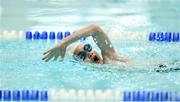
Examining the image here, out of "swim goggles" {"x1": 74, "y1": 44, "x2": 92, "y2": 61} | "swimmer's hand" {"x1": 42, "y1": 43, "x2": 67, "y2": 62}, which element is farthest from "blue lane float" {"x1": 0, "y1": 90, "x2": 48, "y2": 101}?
"swim goggles" {"x1": 74, "y1": 44, "x2": 92, "y2": 61}

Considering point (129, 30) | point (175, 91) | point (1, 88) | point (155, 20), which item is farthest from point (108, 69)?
point (155, 20)

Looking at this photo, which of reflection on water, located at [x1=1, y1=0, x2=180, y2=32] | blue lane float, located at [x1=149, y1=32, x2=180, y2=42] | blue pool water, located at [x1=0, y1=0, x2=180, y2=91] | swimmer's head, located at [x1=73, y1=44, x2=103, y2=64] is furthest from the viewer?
reflection on water, located at [x1=1, y1=0, x2=180, y2=32]

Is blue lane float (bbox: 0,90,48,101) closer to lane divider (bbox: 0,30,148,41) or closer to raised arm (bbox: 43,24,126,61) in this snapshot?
raised arm (bbox: 43,24,126,61)

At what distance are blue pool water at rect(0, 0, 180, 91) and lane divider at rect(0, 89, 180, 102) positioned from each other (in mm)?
144

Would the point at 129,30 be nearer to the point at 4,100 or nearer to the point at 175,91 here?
the point at 175,91

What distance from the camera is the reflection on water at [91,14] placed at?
551 cm

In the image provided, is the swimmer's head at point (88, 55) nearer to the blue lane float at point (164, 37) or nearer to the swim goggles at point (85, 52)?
the swim goggles at point (85, 52)

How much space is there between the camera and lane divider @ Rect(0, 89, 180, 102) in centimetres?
339

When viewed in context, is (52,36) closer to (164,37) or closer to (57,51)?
(164,37)

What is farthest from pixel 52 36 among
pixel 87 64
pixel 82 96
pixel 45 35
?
pixel 82 96

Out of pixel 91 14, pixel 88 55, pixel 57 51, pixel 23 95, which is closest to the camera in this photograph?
pixel 23 95

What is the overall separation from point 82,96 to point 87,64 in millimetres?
499

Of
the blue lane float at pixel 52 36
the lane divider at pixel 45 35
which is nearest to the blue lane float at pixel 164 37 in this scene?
the lane divider at pixel 45 35

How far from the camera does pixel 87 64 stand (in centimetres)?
388
